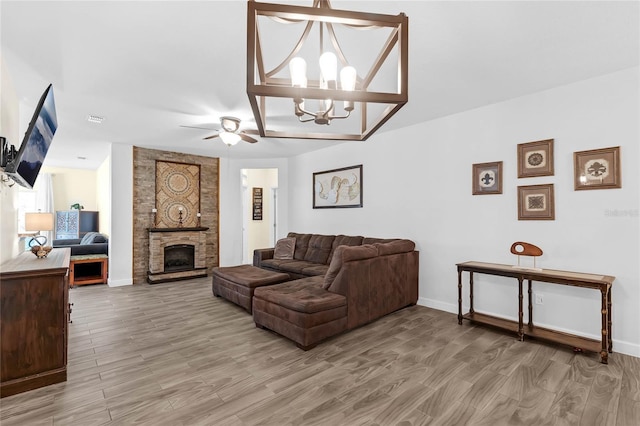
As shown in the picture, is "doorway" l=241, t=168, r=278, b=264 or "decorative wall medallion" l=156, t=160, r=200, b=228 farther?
"doorway" l=241, t=168, r=278, b=264

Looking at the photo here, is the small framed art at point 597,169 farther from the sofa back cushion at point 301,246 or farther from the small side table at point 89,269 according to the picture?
the small side table at point 89,269

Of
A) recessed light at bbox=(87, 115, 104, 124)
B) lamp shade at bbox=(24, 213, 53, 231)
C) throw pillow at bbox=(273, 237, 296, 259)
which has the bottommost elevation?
throw pillow at bbox=(273, 237, 296, 259)

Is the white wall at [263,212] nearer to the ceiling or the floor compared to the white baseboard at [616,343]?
nearer to the ceiling

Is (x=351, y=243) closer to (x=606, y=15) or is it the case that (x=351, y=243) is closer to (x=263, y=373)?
(x=263, y=373)

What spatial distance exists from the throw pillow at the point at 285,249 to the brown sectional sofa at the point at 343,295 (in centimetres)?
193

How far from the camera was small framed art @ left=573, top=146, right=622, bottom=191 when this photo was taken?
285 centimetres

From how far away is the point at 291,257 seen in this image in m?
5.72

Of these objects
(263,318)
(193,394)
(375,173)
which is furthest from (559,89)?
(193,394)

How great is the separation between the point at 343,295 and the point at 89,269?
18.4 feet

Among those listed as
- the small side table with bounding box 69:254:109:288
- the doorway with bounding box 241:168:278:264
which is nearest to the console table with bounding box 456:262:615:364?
the doorway with bounding box 241:168:278:264

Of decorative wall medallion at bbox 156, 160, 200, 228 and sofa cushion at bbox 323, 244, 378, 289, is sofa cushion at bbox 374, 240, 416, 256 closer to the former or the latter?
sofa cushion at bbox 323, 244, 378, 289

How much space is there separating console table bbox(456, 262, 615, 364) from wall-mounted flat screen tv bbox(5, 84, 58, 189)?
4368mm

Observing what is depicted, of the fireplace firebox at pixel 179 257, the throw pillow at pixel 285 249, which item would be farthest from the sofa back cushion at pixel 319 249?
the fireplace firebox at pixel 179 257

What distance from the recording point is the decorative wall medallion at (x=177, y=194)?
20.4 ft
